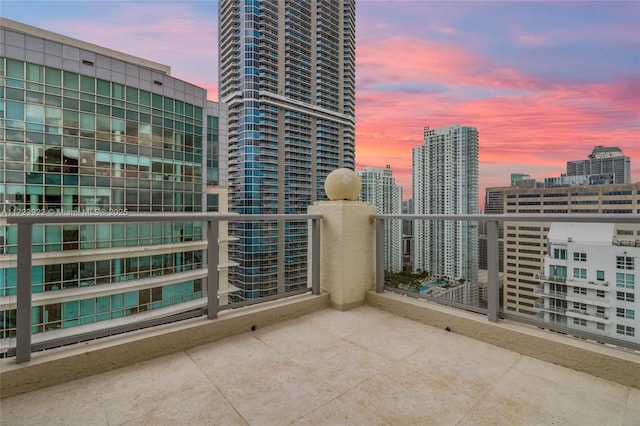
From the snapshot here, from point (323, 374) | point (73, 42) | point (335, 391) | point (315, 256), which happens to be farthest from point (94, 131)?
point (335, 391)

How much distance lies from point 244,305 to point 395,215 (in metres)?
2.24

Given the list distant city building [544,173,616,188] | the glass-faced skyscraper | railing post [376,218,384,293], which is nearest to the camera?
railing post [376,218,384,293]

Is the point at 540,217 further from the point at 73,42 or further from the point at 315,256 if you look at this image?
the point at 73,42

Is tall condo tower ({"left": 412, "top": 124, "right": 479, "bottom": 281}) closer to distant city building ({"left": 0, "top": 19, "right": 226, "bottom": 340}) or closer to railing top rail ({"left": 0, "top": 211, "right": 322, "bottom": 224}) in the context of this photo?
railing top rail ({"left": 0, "top": 211, "right": 322, "bottom": 224})

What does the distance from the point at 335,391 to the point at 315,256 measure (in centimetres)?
203

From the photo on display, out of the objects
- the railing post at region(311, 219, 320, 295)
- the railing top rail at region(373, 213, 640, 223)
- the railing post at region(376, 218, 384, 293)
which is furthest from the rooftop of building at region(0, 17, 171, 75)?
the railing top rail at region(373, 213, 640, 223)

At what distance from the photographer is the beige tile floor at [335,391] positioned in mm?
1688

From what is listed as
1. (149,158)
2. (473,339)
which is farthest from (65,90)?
(473,339)

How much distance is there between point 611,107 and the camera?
308 inches

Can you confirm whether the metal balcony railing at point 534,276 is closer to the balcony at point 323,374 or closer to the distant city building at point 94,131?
the balcony at point 323,374

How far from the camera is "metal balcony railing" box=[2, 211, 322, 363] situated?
1.97 m

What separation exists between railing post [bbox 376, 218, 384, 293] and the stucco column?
3.2 inches

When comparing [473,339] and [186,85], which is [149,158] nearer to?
[186,85]

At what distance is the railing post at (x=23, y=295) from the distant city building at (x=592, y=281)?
4.23 metres
